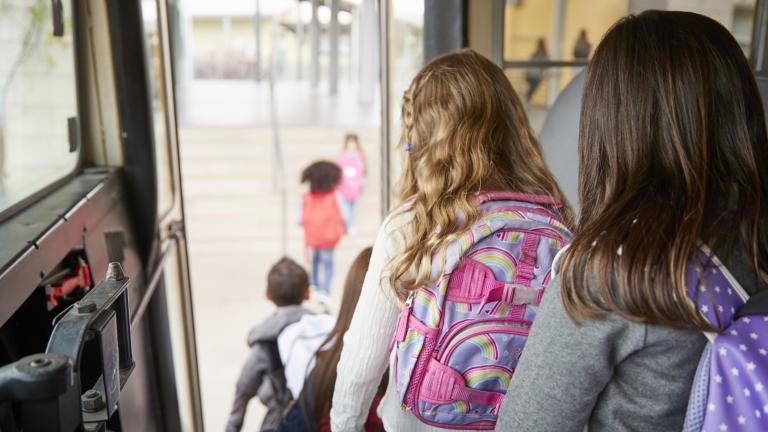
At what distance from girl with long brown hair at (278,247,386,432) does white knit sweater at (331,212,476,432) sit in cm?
66

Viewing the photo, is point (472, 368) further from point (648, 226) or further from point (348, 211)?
point (348, 211)

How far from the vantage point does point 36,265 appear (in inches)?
60.7

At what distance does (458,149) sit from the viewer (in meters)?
1.53

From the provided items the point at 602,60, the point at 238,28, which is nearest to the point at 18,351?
the point at 602,60

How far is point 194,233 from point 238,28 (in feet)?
30.8

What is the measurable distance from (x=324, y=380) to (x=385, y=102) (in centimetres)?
123

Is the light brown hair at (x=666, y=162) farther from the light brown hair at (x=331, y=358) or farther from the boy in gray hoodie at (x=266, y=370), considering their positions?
the boy in gray hoodie at (x=266, y=370)

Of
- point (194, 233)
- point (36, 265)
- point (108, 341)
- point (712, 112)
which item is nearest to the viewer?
point (108, 341)

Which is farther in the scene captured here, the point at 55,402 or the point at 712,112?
the point at 712,112

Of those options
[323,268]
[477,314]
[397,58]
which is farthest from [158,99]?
[323,268]

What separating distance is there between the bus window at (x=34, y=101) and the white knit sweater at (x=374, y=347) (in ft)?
3.05

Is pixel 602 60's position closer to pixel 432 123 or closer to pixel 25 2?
pixel 432 123

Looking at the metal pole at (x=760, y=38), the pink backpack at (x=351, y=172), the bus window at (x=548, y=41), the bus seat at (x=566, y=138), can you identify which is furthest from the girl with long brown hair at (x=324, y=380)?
the pink backpack at (x=351, y=172)

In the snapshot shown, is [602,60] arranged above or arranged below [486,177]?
above
